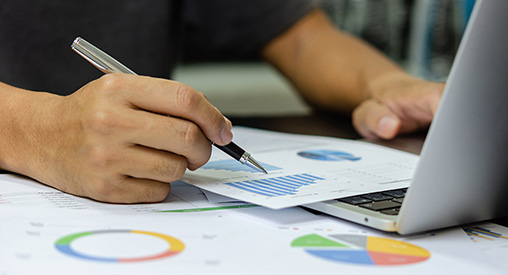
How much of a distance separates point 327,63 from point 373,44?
197 centimetres

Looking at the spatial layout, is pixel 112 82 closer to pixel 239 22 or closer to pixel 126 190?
pixel 126 190

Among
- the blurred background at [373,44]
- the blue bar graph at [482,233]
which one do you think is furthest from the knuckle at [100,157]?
the blurred background at [373,44]

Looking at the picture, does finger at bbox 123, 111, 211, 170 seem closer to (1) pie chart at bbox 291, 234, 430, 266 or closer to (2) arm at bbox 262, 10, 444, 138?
(1) pie chart at bbox 291, 234, 430, 266

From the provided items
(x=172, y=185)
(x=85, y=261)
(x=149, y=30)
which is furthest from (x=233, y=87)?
(x=85, y=261)

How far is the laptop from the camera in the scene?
335mm

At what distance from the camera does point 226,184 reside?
17.9 inches

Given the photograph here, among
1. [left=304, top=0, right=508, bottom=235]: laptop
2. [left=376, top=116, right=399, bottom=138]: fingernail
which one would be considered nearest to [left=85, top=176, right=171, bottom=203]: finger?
[left=304, top=0, right=508, bottom=235]: laptop

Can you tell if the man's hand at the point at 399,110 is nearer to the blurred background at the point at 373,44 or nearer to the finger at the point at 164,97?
the finger at the point at 164,97

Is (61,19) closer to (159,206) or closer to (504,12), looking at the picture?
(159,206)

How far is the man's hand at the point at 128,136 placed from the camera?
0.41m

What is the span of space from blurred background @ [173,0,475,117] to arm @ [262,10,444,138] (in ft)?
3.58

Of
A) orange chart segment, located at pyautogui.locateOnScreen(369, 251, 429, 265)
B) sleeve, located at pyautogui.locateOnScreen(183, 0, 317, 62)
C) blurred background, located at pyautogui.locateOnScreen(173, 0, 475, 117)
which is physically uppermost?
blurred background, located at pyautogui.locateOnScreen(173, 0, 475, 117)

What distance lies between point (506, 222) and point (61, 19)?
2.37 ft

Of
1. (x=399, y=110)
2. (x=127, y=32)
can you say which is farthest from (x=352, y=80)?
(x=127, y=32)
